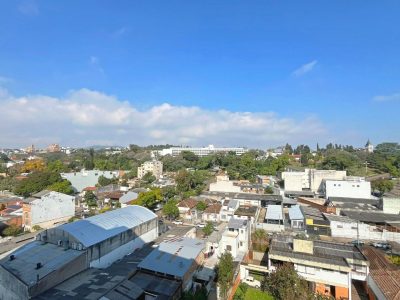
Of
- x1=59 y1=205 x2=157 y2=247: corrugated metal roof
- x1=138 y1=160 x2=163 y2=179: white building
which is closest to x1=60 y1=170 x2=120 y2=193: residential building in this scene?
x1=138 y1=160 x2=163 y2=179: white building

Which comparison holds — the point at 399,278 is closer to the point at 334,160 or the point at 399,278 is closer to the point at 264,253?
the point at 264,253

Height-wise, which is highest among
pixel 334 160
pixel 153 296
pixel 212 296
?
pixel 334 160

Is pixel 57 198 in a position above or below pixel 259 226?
above

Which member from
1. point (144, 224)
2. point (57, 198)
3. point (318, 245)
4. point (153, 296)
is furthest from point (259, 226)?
point (57, 198)

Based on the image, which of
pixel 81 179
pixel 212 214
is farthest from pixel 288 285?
pixel 81 179

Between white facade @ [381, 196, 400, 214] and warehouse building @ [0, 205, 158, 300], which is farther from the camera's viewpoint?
white facade @ [381, 196, 400, 214]

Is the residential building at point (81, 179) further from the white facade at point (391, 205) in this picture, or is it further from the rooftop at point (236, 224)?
the white facade at point (391, 205)

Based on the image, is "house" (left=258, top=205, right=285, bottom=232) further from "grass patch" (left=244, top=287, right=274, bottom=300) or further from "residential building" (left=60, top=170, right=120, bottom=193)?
"residential building" (left=60, top=170, right=120, bottom=193)
